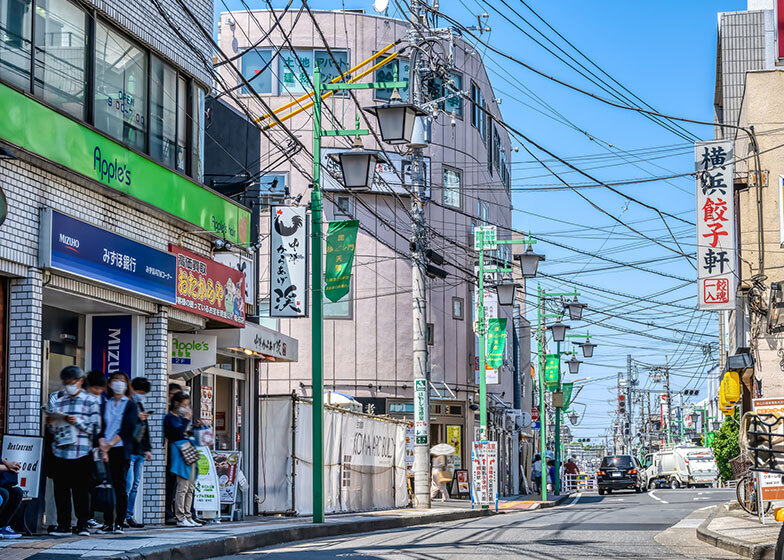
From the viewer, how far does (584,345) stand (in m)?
44.2

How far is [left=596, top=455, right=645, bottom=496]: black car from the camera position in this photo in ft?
161

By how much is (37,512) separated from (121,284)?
360 cm

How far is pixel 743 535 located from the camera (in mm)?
13969

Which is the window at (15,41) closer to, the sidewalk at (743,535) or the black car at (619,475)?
the sidewalk at (743,535)

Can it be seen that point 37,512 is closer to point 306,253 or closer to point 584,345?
point 306,253

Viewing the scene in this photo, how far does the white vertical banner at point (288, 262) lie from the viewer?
20.6 meters

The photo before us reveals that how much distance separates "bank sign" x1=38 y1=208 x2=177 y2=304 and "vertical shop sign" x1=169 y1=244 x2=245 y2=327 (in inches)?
14.0

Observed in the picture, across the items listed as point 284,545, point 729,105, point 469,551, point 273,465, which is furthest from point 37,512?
point 729,105

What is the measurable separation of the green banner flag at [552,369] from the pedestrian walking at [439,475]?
1233 centimetres

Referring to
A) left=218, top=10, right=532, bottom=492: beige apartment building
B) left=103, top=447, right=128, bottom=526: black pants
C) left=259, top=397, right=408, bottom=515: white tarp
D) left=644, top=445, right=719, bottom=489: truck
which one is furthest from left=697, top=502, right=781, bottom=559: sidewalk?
left=644, top=445, right=719, bottom=489: truck

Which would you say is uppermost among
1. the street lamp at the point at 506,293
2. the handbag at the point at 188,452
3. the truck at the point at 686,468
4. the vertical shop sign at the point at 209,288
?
the street lamp at the point at 506,293

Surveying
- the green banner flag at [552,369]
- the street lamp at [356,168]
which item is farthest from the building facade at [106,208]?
the green banner flag at [552,369]

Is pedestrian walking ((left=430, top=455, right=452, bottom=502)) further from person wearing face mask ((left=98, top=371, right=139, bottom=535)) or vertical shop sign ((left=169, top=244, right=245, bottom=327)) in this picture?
person wearing face mask ((left=98, top=371, right=139, bottom=535))

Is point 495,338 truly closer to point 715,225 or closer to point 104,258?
point 715,225
